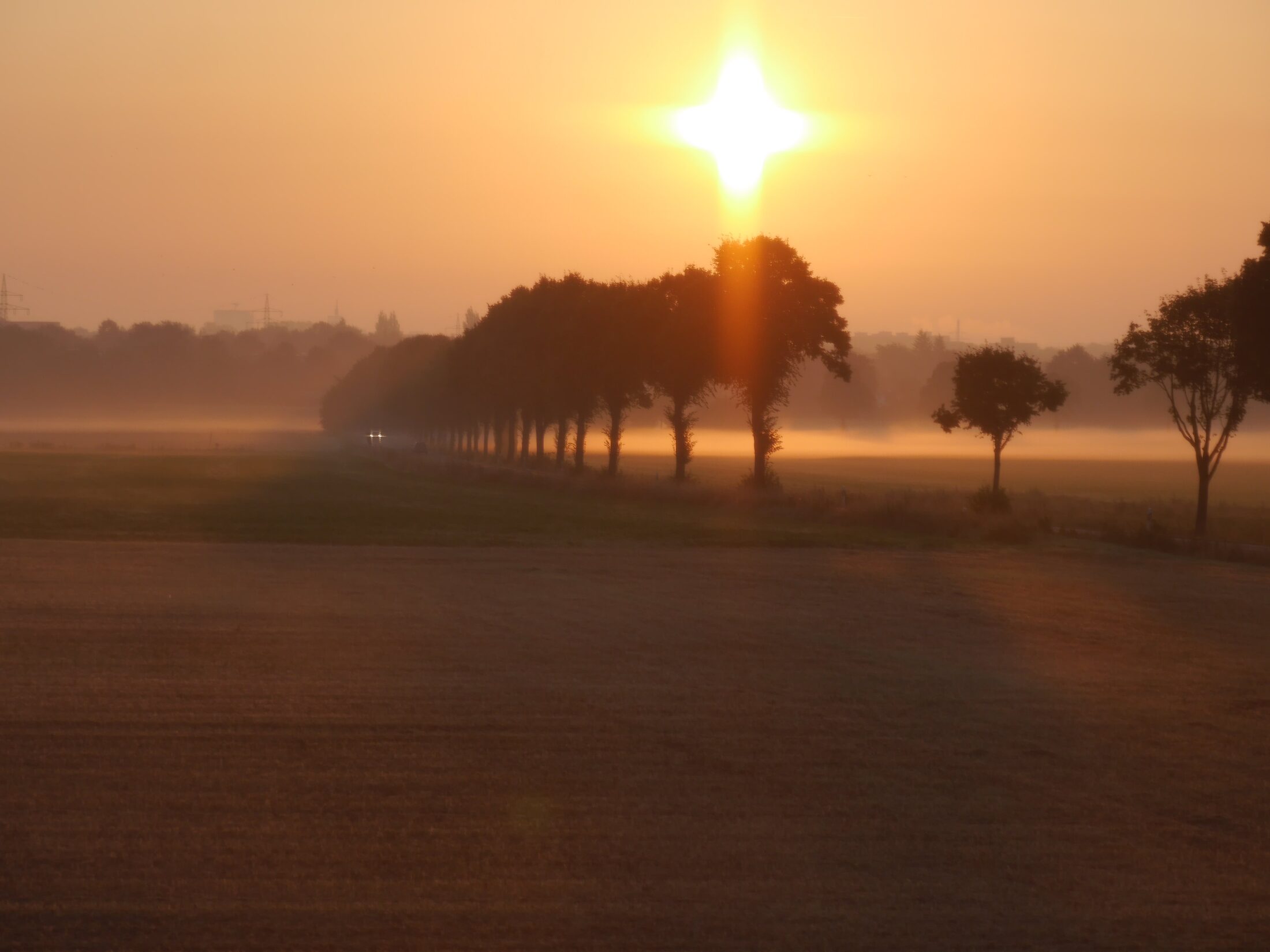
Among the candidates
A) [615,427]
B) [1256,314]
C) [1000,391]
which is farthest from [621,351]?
[1256,314]

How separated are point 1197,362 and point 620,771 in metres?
37.0

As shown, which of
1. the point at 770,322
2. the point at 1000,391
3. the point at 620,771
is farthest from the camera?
the point at 770,322

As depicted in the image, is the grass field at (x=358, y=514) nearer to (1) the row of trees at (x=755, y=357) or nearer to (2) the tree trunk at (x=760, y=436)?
(2) the tree trunk at (x=760, y=436)

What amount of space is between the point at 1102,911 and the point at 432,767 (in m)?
5.19

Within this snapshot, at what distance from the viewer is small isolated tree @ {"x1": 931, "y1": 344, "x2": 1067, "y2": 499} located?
183 feet

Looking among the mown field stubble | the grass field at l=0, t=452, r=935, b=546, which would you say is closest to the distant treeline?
the grass field at l=0, t=452, r=935, b=546

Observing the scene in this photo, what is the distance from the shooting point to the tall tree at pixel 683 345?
61156 millimetres

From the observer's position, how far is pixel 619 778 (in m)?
10.8

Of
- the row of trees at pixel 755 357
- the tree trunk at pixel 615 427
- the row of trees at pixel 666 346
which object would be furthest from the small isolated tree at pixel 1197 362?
the tree trunk at pixel 615 427

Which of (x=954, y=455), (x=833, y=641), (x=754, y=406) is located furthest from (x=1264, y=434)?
(x=833, y=641)

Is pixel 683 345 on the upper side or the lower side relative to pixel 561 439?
upper

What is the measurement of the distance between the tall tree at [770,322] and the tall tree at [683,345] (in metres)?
0.83

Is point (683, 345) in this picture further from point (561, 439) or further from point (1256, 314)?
point (1256, 314)

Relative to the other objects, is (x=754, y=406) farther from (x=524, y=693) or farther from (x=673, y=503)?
(x=524, y=693)
